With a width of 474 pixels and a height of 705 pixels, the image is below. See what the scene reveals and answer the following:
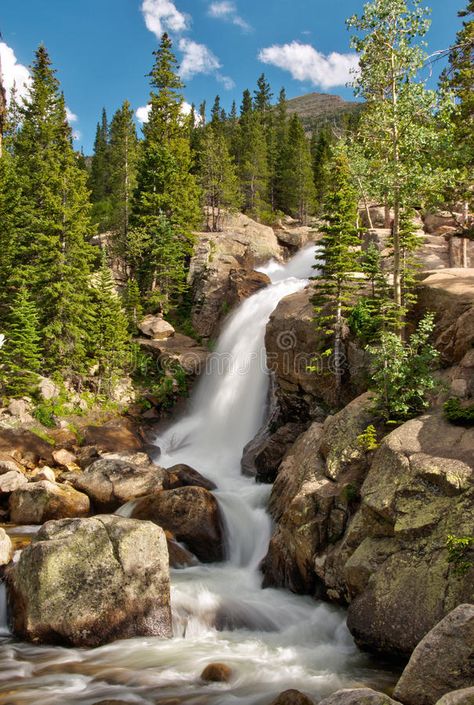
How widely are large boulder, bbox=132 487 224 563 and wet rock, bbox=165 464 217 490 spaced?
3695 mm

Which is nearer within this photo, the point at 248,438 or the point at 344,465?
the point at 344,465

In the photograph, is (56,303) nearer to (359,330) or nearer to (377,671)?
(359,330)

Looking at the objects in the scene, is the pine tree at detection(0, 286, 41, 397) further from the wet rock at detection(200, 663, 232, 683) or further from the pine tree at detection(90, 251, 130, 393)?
the wet rock at detection(200, 663, 232, 683)

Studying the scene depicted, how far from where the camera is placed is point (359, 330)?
69.3 ft

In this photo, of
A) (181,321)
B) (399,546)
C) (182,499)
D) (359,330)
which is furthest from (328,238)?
(181,321)

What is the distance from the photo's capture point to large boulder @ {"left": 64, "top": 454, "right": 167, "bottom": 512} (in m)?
19.3

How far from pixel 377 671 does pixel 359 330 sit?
13.6m

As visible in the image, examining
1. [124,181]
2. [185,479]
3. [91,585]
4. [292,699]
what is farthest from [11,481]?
[124,181]

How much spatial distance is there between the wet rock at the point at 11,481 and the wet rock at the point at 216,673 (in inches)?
462

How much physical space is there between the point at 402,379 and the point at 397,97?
1035 cm

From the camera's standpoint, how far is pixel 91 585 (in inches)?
445

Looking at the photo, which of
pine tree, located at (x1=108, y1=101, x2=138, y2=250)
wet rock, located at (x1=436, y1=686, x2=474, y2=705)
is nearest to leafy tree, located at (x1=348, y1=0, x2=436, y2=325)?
wet rock, located at (x1=436, y1=686, x2=474, y2=705)

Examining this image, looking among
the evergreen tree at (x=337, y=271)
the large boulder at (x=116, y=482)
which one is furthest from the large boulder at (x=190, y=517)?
the evergreen tree at (x=337, y=271)

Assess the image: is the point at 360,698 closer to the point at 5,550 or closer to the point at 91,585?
the point at 91,585
